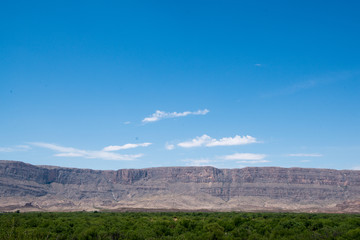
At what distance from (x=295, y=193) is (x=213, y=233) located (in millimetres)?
151343

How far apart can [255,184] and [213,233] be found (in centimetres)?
15439

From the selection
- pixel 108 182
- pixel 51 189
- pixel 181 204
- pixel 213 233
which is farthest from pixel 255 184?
pixel 213 233

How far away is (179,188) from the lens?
572ft

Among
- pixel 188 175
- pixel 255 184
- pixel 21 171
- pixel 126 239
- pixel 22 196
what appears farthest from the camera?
pixel 188 175

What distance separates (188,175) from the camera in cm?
18588

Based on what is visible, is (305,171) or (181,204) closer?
(181,204)

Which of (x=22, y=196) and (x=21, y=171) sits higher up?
(x=21, y=171)

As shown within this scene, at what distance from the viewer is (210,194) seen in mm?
166375

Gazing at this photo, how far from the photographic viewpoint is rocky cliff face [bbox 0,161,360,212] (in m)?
144

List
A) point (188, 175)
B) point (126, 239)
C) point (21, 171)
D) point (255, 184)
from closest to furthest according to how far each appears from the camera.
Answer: point (126, 239) < point (21, 171) < point (255, 184) < point (188, 175)

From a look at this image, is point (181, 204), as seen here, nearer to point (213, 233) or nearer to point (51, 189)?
point (51, 189)

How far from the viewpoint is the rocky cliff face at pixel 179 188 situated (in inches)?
5650

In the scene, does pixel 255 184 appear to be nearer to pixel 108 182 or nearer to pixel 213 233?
pixel 108 182

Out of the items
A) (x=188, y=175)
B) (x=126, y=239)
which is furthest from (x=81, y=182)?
(x=126, y=239)
